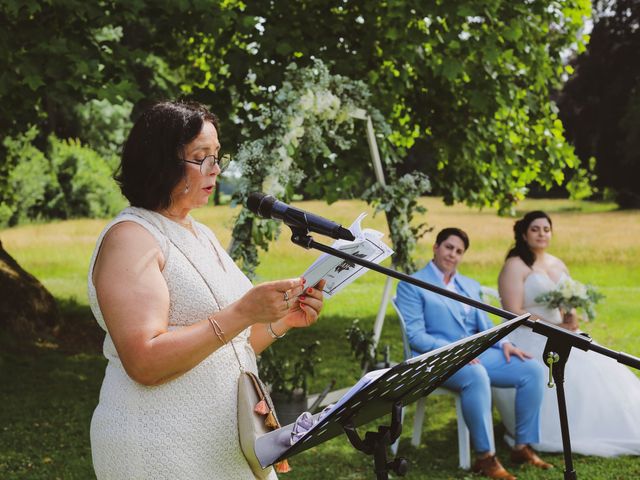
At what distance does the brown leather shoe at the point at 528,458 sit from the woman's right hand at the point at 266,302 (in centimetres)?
396

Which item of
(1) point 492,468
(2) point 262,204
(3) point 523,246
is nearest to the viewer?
(2) point 262,204

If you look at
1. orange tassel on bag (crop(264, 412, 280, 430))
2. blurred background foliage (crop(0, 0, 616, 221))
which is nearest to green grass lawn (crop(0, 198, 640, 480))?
blurred background foliage (crop(0, 0, 616, 221))

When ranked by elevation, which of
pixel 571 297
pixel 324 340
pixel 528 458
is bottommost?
pixel 324 340

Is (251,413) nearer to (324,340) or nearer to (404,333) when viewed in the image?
(404,333)

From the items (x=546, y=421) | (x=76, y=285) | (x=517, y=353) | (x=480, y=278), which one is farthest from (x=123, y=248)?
(x=480, y=278)

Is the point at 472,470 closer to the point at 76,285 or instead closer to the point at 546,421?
the point at 546,421

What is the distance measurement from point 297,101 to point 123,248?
3.90 m

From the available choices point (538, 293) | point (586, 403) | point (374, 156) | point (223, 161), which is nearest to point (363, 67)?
point (374, 156)

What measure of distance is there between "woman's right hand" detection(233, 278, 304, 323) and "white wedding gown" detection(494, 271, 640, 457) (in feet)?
13.8

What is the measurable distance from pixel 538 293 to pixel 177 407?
14.6ft

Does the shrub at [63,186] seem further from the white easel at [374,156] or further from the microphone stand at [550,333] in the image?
the microphone stand at [550,333]

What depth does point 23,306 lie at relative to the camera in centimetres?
912

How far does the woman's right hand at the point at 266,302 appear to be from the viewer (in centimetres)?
190

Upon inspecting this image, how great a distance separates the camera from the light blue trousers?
5273mm
